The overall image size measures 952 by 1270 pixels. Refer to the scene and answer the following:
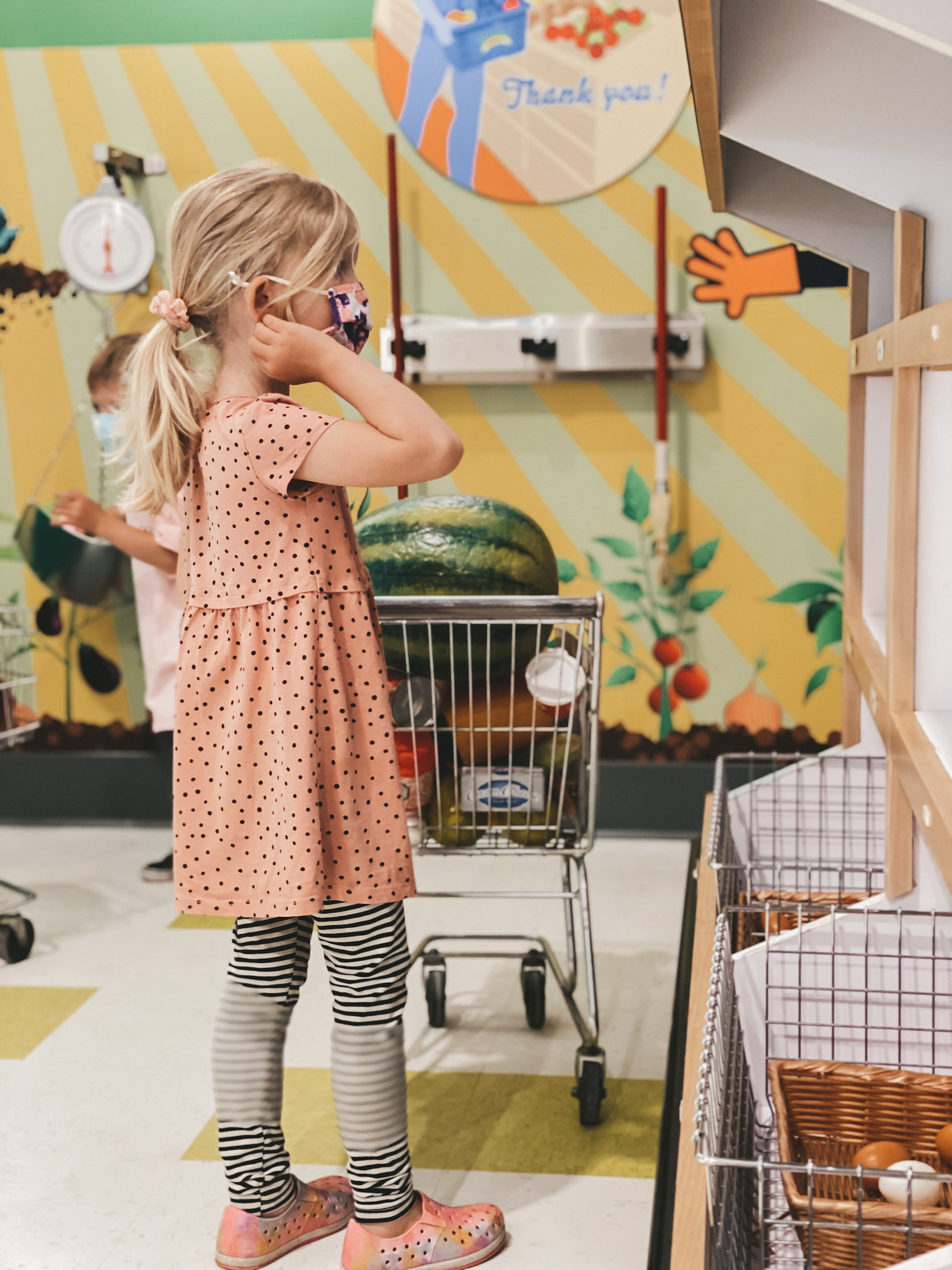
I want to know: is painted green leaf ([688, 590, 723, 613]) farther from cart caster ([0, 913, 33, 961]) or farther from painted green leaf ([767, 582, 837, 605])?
cart caster ([0, 913, 33, 961])

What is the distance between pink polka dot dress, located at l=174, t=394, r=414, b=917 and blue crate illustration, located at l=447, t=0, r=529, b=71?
212 cm

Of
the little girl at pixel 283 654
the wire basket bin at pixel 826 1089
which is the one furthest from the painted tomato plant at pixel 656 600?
the little girl at pixel 283 654

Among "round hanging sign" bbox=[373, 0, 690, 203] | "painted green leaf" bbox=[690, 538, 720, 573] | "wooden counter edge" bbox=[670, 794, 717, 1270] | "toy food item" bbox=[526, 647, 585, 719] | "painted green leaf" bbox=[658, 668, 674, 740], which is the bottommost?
"wooden counter edge" bbox=[670, 794, 717, 1270]

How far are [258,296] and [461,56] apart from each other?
209cm

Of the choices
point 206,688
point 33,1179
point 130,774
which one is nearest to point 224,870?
point 206,688

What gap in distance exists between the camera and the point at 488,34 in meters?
3.21

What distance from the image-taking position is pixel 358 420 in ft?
4.70

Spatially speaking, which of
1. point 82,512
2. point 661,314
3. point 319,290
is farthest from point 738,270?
point 319,290

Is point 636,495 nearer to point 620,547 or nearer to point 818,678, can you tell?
point 620,547

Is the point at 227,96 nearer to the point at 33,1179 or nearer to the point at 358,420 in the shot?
the point at 358,420

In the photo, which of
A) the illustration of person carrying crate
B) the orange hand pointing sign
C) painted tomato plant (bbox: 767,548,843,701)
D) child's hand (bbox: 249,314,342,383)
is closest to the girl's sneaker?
child's hand (bbox: 249,314,342,383)

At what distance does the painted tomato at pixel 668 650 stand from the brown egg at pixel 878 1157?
6.89ft

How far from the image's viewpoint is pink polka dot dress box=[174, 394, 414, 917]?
4.76 feet

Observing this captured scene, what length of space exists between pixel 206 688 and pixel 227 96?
2.38 metres
